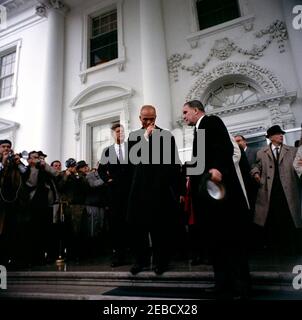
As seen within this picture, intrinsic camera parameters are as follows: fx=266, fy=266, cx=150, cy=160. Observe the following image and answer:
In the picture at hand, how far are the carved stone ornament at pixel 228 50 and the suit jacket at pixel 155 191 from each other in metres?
4.00

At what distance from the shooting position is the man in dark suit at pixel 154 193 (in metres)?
2.53

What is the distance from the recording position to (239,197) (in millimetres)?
2031

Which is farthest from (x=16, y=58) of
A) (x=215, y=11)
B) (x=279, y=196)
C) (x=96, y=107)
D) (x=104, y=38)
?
(x=279, y=196)

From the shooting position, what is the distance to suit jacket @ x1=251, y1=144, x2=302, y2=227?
3.10m

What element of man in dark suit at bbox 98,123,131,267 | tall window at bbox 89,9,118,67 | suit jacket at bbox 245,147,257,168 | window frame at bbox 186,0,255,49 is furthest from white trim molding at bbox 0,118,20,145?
suit jacket at bbox 245,147,257,168

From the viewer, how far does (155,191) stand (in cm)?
257

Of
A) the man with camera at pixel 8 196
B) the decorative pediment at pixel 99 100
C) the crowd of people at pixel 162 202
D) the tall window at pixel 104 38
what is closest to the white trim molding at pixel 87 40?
the tall window at pixel 104 38

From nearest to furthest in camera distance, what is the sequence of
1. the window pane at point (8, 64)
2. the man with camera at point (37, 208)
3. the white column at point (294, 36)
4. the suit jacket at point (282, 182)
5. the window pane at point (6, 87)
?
1. the suit jacket at point (282, 182)
2. the man with camera at point (37, 208)
3. the white column at point (294, 36)
4. the window pane at point (6, 87)
5. the window pane at point (8, 64)

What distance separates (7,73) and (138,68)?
17.3 feet

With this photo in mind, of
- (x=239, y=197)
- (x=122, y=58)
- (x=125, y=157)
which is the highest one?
(x=122, y=58)

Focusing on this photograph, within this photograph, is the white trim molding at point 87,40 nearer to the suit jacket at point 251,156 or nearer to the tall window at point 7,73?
the tall window at point 7,73

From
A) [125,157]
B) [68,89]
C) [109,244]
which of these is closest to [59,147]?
[68,89]

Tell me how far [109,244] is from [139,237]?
235cm
